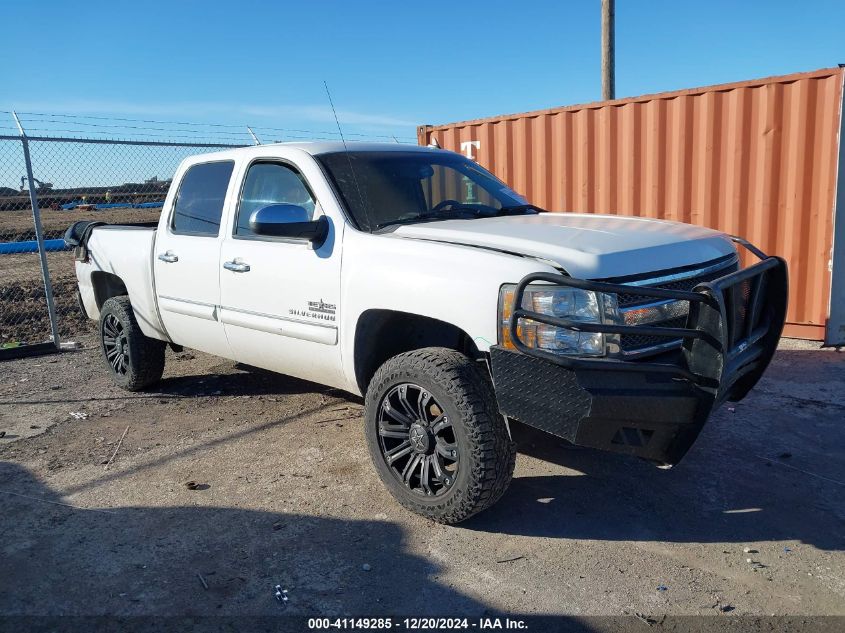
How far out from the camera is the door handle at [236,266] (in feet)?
14.7

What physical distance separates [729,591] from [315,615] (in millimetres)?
1703

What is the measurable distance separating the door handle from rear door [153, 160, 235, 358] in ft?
0.45

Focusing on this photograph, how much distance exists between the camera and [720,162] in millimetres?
7430

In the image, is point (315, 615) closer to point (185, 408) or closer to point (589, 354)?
point (589, 354)

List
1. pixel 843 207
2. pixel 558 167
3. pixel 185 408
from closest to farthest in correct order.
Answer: pixel 185 408 → pixel 843 207 → pixel 558 167

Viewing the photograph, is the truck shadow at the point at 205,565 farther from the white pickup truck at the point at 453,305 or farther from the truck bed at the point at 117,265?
the truck bed at the point at 117,265

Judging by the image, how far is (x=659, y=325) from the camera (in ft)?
10.5

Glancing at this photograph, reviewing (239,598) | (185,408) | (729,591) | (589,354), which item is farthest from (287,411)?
(729,591)

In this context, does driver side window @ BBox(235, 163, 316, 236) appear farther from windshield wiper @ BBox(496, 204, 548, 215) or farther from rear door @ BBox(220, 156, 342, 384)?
windshield wiper @ BBox(496, 204, 548, 215)

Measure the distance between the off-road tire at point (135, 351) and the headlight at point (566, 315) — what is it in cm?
383

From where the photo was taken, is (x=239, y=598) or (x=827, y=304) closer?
(x=239, y=598)

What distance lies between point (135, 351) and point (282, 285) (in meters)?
2.22

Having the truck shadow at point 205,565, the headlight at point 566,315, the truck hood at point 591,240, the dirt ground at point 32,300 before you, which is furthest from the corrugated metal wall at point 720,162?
the truck shadow at point 205,565

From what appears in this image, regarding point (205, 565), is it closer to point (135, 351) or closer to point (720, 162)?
point (135, 351)
